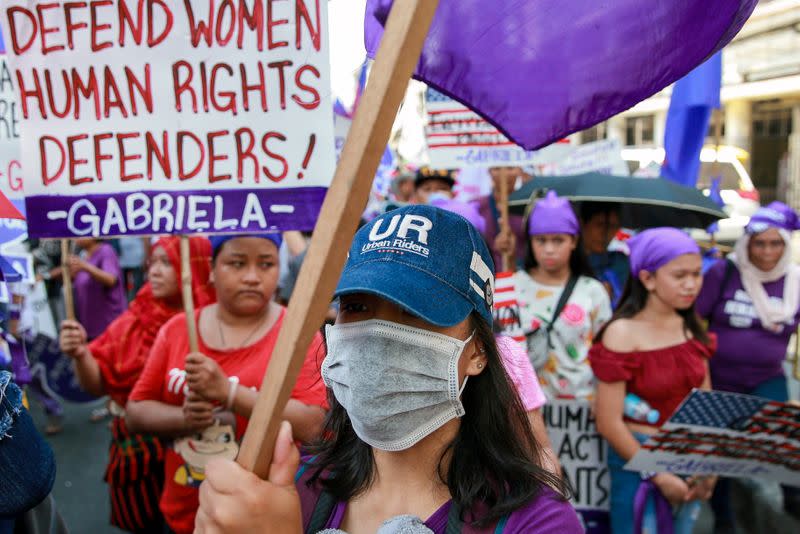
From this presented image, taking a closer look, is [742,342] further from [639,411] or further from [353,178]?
[353,178]

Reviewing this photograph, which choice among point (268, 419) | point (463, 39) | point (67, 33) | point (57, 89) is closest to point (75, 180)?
point (57, 89)

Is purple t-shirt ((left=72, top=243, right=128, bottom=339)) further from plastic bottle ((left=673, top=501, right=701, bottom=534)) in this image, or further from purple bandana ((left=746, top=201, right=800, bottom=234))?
purple bandana ((left=746, top=201, right=800, bottom=234))

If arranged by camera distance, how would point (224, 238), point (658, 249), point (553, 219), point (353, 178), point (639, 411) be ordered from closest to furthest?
point (353, 178)
point (224, 238)
point (639, 411)
point (658, 249)
point (553, 219)

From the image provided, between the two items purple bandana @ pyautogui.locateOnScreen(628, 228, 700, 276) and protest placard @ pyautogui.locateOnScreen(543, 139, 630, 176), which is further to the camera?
protest placard @ pyautogui.locateOnScreen(543, 139, 630, 176)

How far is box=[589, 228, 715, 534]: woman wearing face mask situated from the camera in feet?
11.4

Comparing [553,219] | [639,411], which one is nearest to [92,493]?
[553,219]

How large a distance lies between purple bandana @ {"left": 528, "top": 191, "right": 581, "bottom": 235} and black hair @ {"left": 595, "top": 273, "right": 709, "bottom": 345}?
0.47 m

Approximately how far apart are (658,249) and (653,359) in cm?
53

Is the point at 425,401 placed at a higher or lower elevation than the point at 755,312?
higher

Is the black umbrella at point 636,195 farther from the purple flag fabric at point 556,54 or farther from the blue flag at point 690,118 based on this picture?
the purple flag fabric at point 556,54

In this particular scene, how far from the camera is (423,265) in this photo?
57.4 inches

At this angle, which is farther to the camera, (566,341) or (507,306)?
(566,341)

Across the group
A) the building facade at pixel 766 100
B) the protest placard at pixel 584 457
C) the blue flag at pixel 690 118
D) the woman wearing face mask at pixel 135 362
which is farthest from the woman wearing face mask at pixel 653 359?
the building facade at pixel 766 100

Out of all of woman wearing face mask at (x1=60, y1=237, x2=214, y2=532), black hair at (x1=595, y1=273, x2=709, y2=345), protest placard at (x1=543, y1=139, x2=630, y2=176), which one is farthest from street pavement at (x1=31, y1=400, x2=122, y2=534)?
protest placard at (x1=543, y1=139, x2=630, y2=176)
